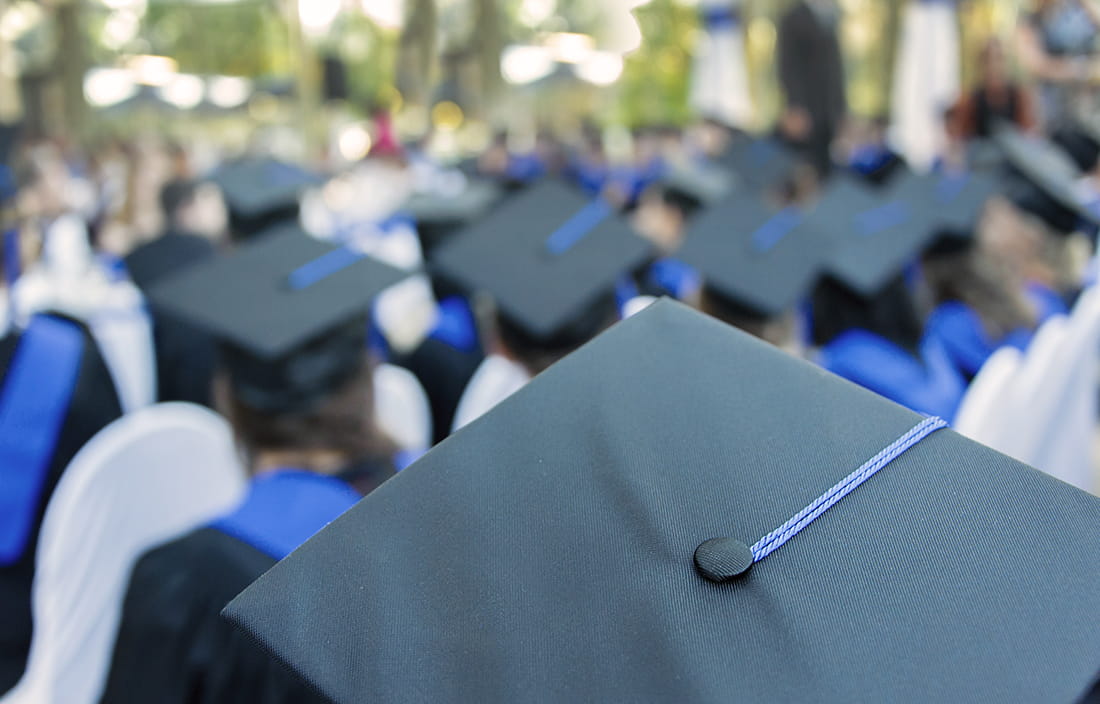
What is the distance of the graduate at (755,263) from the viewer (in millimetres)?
2432

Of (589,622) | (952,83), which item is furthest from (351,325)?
(952,83)

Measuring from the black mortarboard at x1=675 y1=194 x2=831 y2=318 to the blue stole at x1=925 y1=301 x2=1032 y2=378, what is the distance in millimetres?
422

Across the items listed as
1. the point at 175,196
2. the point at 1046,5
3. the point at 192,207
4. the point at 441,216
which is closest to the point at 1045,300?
the point at 441,216

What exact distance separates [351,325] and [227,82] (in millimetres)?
19967

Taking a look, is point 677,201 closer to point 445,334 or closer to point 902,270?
point 902,270

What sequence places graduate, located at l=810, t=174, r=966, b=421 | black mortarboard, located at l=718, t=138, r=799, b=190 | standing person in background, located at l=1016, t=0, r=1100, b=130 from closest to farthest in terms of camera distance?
graduate, located at l=810, t=174, r=966, b=421 < black mortarboard, located at l=718, t=138, r=799, b=190 < standing person in background, located at l=1016, t=0, r=1100, b=130

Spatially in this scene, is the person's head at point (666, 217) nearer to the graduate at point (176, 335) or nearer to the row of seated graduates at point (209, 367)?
the row of seated graduates at point (209, 367)

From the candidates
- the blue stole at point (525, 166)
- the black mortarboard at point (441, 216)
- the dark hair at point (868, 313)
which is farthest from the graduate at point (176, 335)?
the blue stole at point (525, 166)

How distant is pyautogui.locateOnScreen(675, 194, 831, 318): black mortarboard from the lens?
7.99 feet

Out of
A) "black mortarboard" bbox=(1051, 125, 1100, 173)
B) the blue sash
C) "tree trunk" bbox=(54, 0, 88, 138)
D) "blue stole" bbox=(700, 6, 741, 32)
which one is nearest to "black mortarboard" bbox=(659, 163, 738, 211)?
"black mortarboard" bbox=(1051, 125, 1100, 173)

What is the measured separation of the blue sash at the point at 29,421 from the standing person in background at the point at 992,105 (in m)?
6.83

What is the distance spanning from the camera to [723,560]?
84cm

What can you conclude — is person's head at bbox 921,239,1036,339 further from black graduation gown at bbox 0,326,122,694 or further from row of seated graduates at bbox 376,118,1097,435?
black graduation gown at bbox 0,326,122,694

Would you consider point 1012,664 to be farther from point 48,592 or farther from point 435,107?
point 435,107
